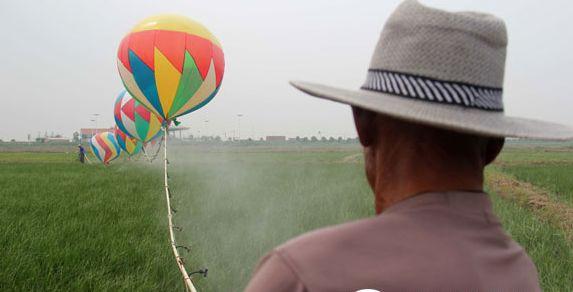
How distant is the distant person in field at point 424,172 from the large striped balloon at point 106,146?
873 inches

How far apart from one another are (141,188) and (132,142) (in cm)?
823

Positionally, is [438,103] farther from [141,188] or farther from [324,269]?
[141,188]

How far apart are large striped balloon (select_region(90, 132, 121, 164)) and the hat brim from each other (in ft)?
72.6

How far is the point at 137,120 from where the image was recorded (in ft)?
38.7

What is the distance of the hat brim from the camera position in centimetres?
88

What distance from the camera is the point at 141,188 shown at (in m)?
10.1

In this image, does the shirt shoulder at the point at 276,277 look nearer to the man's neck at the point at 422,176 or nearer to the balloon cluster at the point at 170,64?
the man's neck at the point at 422,176

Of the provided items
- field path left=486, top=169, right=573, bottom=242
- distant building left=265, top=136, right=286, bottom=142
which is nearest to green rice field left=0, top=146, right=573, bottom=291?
field path left=486, top=169, right=573, bottom=242

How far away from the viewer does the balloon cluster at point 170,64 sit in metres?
5.43

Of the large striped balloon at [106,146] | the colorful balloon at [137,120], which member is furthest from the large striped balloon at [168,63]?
the large striped balloon at [106,146]

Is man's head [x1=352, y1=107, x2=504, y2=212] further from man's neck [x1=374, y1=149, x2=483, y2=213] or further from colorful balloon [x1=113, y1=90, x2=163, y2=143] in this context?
colorful balloon [x1=113, y1=90, x2=163, y2=143]

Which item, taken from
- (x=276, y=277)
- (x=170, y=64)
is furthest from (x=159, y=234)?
(x=276, y=277)

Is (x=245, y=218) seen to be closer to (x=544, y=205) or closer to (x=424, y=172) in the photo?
(x=424, y=172)

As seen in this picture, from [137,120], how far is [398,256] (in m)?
11.7
